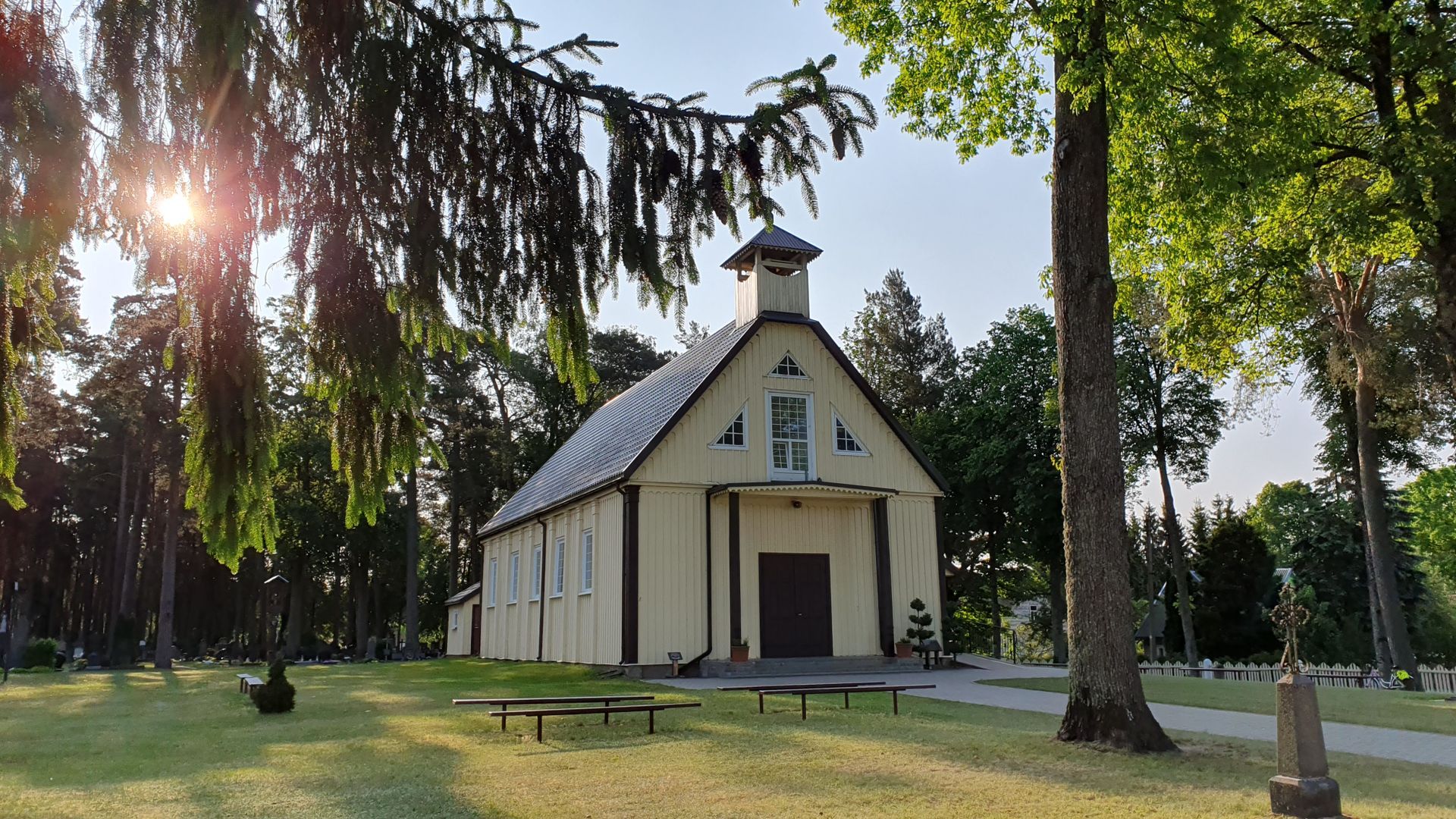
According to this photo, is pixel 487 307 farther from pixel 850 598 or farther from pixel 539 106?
pixel 850 598

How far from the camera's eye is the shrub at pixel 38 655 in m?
33.0

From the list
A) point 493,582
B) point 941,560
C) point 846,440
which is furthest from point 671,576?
point 493,582

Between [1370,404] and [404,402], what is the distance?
21.7 meters

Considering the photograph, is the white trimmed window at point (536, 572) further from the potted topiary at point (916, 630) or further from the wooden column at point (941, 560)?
the wooden column at point (941, 560)

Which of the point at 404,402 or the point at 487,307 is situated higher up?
the point at 487,307

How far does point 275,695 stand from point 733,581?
9346mm

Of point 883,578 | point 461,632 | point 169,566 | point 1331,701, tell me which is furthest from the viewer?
point 461,632

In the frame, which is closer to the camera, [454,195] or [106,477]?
[454,195]

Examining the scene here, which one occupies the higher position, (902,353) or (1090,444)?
(902,353)

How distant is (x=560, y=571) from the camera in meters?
24.8

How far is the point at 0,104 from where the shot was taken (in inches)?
180

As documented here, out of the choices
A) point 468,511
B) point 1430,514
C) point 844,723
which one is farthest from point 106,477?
point 1430,514

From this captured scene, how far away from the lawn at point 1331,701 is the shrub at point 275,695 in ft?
39.2

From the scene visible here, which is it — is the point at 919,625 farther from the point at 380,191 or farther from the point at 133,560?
the point at 133,560
